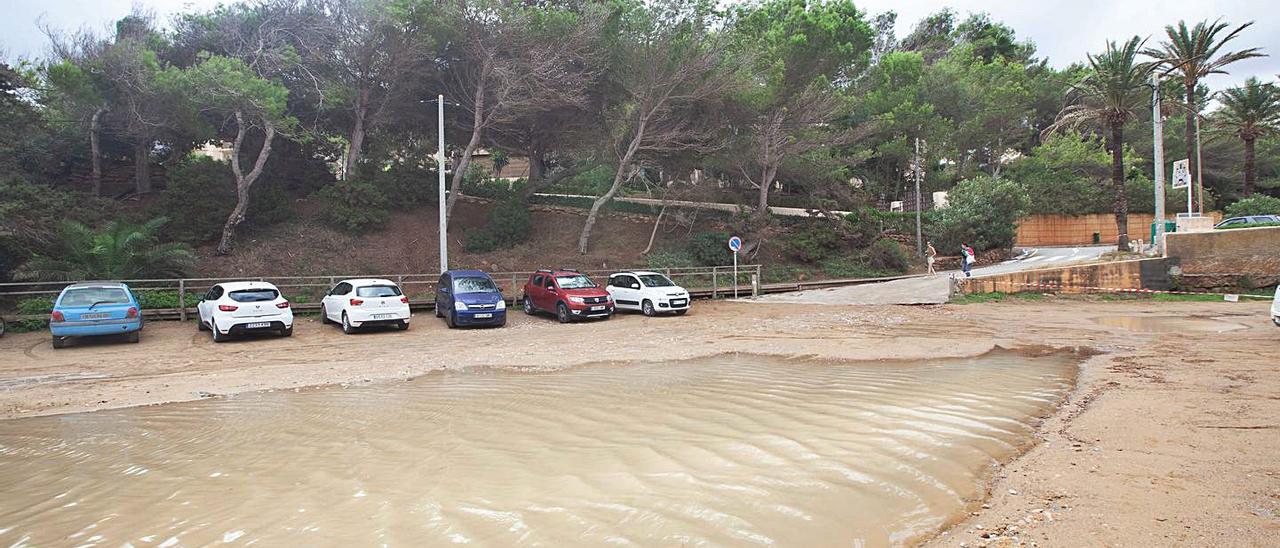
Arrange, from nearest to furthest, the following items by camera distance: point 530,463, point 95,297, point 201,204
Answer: point 530,463, point 95,297, point 201,204

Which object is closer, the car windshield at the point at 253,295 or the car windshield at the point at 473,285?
the car windshield at the point at 253,295

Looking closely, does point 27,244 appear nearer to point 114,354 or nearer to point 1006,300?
point 114,354

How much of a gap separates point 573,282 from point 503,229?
11925 mm

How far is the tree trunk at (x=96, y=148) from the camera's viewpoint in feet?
84.6

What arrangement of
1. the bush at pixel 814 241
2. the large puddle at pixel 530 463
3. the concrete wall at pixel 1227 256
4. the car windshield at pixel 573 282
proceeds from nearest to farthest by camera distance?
the large puddle at pixel 530 463 < the car windshield at pixel 573 282 < the concrete wall at pixel 1227 256 < the bush at pixel 814 241

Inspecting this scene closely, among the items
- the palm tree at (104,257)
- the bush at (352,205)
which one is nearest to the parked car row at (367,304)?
Result: the palm tree at (104,257)

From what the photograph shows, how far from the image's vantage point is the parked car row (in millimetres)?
13539

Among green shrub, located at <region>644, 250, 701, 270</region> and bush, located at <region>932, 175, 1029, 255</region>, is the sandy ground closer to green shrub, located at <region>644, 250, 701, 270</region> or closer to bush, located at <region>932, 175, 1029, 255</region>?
green shrub, located at <region>644, 250, 701, 270</region>

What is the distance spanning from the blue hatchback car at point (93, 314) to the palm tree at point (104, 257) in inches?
199

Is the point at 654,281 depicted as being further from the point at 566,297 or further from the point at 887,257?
the point at 887,257

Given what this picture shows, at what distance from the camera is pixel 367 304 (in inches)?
607

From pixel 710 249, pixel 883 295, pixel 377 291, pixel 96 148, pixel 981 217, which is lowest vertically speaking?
pixel 883 295

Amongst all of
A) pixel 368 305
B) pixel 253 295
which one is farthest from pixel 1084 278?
pixel 253 295

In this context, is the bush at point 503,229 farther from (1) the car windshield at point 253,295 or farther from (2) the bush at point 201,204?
(1) the car windshield at point 253,295
